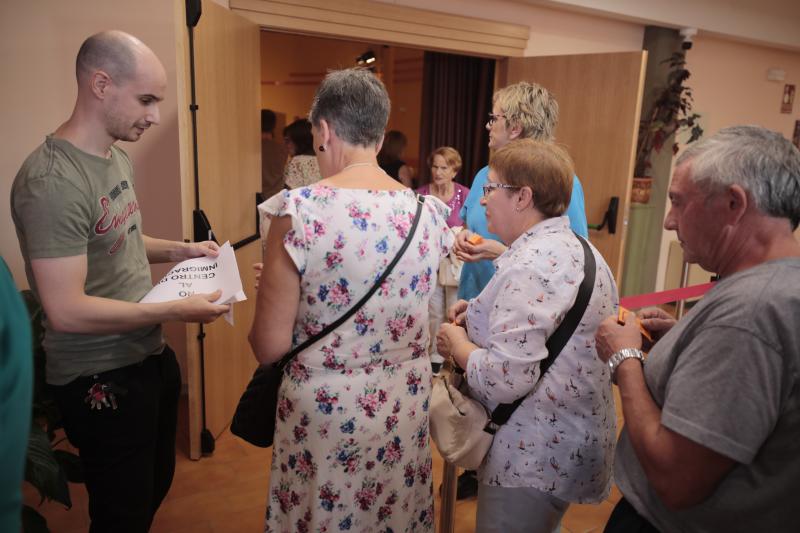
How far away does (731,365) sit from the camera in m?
0.85

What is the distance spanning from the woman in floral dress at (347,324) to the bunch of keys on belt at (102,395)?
→ 48 cm

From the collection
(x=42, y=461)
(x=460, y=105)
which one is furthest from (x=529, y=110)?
(x=460, y=105)

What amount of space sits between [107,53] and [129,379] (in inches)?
34.0

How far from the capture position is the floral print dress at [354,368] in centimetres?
120

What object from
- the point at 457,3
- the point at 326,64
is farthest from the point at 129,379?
the point at 326,64

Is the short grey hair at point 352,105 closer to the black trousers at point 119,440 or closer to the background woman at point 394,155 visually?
the black trousers at point 119,440

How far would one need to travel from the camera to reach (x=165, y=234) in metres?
3.06

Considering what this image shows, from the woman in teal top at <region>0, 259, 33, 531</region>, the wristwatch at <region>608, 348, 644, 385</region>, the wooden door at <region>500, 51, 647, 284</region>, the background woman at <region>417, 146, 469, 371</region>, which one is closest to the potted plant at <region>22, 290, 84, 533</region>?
the woman in teal top at <region>0, 259, 33, 531</region>

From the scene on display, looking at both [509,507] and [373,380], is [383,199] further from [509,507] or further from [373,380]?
Result: [509,507]

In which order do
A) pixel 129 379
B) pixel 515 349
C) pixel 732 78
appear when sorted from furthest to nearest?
pixel 732 78 → pixel 129 379 → pixel 515 349

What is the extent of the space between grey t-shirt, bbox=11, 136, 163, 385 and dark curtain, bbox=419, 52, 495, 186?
3907 millimetres

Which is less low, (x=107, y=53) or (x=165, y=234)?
(x=107, y=53)

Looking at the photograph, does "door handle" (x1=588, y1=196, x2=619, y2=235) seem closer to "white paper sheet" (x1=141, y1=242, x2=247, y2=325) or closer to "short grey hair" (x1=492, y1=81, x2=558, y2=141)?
"short grey hair" (x1=492, y1=81, x2=558, y2=141)

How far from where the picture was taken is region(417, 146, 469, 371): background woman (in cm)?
324
